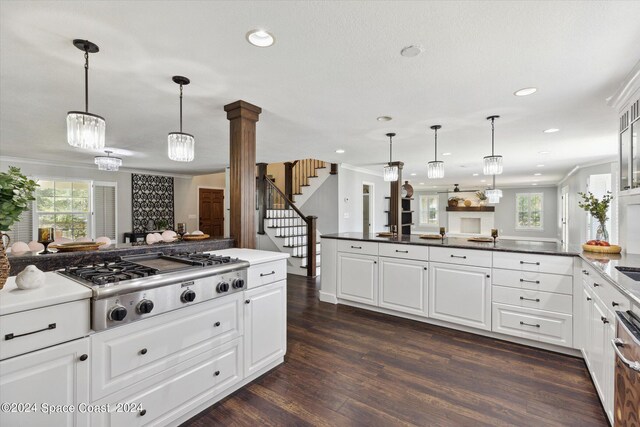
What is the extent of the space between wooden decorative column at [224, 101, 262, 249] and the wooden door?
7.11m

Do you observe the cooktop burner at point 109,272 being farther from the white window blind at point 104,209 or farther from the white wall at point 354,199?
the white window blind at point 104,209

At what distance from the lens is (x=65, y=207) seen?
6.73 m

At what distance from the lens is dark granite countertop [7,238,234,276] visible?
176cm

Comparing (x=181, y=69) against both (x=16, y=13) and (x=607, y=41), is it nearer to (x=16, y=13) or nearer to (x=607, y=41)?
(x=16, y=13)

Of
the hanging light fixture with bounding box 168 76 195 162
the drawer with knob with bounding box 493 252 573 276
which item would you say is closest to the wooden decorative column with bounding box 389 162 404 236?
the drawer with knob with bounding box 493 252 573 276

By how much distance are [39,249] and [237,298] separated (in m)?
1.37

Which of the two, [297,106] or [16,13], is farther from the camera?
[297,106]

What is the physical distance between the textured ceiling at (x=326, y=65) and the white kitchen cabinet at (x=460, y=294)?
1.73 m

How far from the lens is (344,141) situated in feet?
15.1

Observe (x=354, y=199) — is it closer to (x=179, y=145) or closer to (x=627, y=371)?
(x=179, y=145)

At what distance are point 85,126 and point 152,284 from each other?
3.69 feet

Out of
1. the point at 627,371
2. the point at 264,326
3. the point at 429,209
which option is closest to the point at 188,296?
the point at 264,326

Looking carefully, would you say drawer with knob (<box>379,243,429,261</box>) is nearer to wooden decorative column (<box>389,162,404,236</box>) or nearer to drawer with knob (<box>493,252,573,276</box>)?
drawer with knob (<box>493,252,573,276</box>)

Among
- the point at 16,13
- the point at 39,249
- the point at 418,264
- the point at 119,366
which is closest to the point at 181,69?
the point at 16,13
